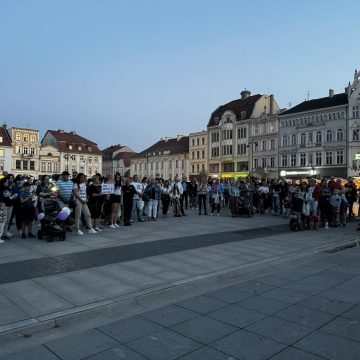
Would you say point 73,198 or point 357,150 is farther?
point 357,150

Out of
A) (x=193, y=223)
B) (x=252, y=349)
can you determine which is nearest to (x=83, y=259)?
(x=252, y=349)

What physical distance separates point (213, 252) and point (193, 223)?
5.73 metres

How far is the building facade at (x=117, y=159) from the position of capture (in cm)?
11225

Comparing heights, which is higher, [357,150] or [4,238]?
[357,150]

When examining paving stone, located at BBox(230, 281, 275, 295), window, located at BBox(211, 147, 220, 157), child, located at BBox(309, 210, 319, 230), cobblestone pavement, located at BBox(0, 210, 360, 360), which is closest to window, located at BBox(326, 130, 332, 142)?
window, located at BBox(211, 147, 220, 157)

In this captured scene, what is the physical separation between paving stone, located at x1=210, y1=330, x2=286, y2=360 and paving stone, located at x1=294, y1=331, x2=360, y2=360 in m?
0.29

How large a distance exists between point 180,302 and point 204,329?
43.8 inches

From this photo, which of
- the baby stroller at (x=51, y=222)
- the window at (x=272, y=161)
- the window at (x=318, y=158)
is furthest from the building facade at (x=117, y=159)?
the baby stroller at (x=51, y=222)

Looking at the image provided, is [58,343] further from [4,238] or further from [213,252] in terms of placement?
[4,238]

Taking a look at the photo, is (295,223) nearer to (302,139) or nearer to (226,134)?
(302,139)

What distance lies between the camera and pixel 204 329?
4.72m

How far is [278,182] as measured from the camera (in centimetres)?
1934

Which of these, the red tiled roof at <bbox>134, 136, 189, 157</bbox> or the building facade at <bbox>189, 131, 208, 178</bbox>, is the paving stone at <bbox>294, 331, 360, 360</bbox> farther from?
the red tiled roof at <bbox>134, 136, 189, 157</bbox>

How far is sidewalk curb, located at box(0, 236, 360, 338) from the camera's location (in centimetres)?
468
